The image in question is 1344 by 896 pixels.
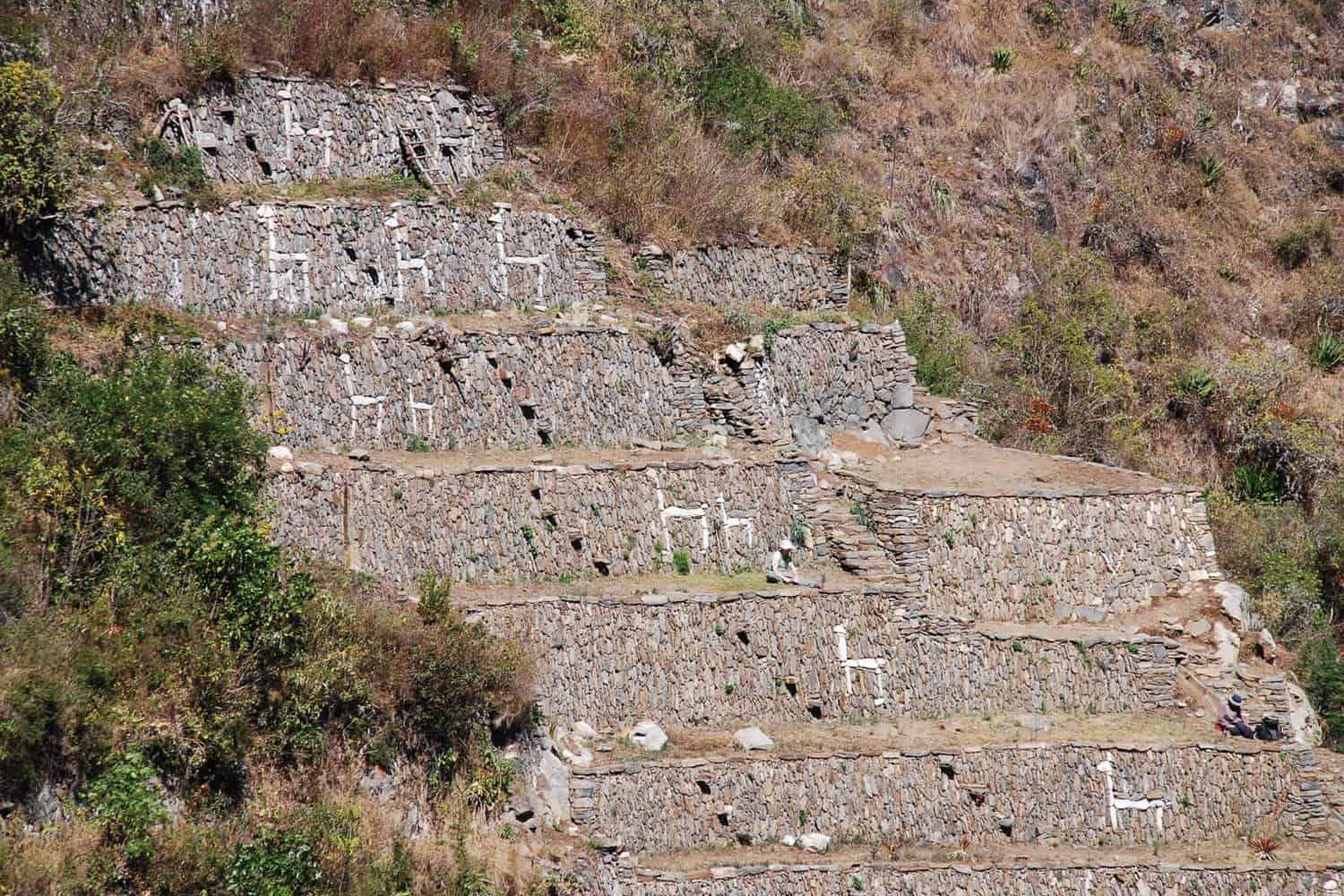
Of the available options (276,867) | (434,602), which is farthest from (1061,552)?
Answer: (276,867)

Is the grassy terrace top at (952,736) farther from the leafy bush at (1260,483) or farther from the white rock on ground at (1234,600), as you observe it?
the leafy bush at (1260,483)

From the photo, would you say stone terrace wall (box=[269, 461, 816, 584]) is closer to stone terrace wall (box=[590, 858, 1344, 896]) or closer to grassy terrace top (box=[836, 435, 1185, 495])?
grassy terrace top (box=[836, 435, 1185, 495])

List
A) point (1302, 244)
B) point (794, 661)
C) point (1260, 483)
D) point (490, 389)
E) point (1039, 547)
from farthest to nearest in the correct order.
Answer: point (1302, 244), point (1260, 483), point (1039, 547), point (490, 389), point (794, 661)

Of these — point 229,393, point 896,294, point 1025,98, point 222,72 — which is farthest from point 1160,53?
point 229,393

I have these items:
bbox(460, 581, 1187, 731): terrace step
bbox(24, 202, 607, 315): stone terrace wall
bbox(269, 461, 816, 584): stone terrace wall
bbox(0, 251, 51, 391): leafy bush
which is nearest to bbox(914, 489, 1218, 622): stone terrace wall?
bbox(460, 581, 1187, 731): terrace step

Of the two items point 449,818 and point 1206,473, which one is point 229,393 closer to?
point 449,818

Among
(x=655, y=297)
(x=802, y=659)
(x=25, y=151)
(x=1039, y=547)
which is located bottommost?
(x=802, y=659)

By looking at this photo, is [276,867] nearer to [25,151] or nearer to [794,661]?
[794,661]
